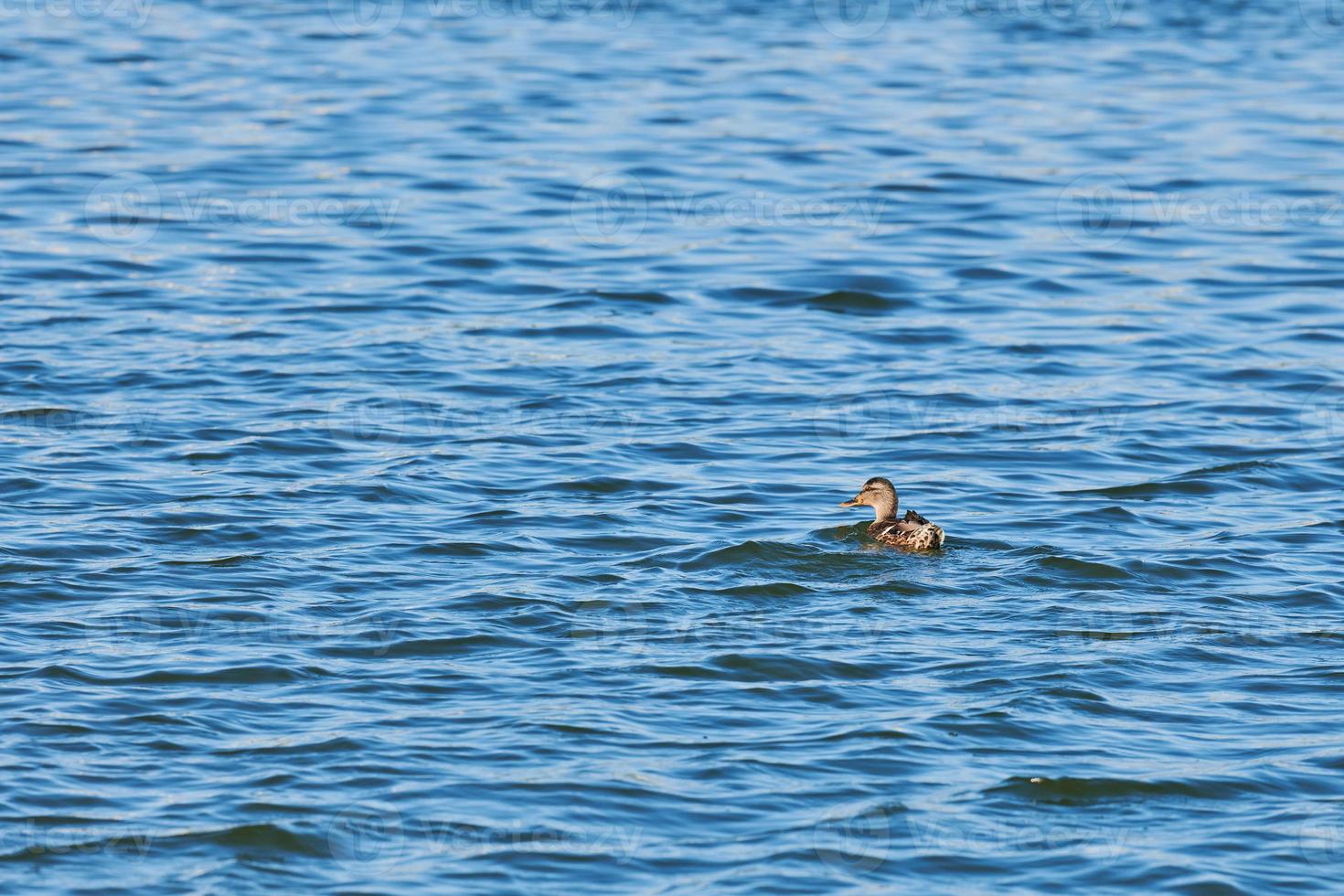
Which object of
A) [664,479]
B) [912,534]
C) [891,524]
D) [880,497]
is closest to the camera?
[912,534]

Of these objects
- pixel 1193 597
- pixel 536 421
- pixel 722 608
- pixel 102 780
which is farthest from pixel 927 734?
pixel 536 421

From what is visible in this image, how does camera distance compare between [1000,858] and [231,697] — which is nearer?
[1000,858]

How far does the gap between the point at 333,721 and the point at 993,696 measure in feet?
12.0

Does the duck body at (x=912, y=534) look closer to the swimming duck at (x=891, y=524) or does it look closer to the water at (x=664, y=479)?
the swimming duck at (x=891, y=524)

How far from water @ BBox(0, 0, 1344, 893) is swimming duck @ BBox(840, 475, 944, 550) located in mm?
142

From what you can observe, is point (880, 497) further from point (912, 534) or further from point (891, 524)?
point (912, 534)

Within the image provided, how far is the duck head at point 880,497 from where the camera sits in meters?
13.9

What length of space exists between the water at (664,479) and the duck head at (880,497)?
0.39 m

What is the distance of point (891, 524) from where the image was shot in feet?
44.5

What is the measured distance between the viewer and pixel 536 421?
16.8 metres

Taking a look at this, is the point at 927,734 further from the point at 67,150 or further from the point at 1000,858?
the point at 67,150

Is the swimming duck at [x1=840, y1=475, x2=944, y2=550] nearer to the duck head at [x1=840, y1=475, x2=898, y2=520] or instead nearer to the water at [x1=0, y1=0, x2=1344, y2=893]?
the duck head at [x1=840, y1=475, x2=898, y2=520]

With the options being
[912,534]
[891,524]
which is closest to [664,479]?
[891,524]

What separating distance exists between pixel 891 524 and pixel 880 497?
0.45 metres
